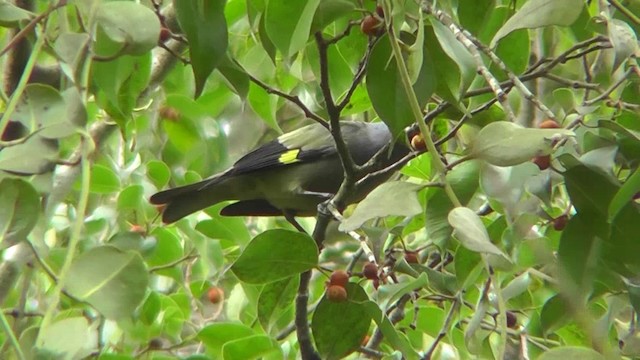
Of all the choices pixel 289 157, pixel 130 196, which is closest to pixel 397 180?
pixel 130 196

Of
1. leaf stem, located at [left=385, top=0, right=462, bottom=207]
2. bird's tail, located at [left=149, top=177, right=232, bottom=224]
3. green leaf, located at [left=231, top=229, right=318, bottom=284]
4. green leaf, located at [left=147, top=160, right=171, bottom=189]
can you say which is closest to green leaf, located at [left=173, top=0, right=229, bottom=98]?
leaf stem, located at [left=385, top=0, right=462, bottom=207]

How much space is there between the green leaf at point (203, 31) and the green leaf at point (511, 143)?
455mm

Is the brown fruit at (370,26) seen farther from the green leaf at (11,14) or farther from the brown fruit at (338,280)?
the green leaf at (11,14)

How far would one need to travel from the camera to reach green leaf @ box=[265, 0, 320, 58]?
1.66 metres

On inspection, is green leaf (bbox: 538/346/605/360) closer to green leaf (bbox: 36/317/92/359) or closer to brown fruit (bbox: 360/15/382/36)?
green leaf (bbox: 36/317/92/359)

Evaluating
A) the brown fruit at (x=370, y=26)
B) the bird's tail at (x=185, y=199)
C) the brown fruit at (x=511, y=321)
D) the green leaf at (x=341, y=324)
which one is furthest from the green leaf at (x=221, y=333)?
the bird's tail at (x=185, y=199)

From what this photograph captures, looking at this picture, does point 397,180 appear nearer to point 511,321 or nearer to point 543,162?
point 543,162

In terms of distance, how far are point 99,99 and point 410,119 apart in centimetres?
94

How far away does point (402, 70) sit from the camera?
1536mm

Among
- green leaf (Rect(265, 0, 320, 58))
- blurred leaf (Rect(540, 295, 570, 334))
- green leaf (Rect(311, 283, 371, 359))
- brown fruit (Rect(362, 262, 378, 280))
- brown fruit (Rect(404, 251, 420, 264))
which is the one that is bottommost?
brown fruit (Rect(404, 251, 420, 264))

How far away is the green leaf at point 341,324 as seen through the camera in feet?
6.72

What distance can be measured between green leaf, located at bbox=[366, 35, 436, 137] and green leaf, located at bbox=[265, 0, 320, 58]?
143mm

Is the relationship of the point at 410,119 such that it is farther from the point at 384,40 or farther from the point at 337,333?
the point at 337,333

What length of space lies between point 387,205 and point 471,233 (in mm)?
150
